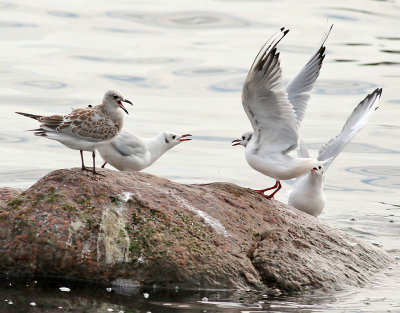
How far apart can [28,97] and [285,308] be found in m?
11.6

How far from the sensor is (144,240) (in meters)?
6.89

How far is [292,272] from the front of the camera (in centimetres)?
714

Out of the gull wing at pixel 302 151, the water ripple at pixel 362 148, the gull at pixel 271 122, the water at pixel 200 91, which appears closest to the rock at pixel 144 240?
the water at pixel 200 91

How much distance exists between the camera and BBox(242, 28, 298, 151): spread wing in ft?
26.6

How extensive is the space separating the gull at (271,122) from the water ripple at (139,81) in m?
9.76

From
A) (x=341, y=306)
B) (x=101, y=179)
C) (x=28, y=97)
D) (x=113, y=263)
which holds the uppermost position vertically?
(x=28, y=97)

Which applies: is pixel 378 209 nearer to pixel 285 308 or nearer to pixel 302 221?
pixel 302 221

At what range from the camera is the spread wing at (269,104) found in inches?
319

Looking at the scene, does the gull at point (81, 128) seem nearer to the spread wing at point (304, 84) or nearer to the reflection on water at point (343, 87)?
the spread wing at point (304, 84)

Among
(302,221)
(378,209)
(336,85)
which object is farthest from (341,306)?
(336,85)

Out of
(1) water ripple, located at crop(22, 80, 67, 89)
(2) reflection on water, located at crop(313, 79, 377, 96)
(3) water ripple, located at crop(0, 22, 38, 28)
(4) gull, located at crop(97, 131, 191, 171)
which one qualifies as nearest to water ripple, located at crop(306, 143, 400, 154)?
(2) reflection on water, located at crop(313, 79, 377, 96)

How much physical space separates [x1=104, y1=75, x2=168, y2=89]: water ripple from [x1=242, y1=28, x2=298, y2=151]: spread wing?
1003 centimetres

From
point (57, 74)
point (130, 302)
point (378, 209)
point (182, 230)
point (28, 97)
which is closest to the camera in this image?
point (130, 302)

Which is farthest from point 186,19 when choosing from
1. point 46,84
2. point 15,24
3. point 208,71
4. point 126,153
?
point 126,153
